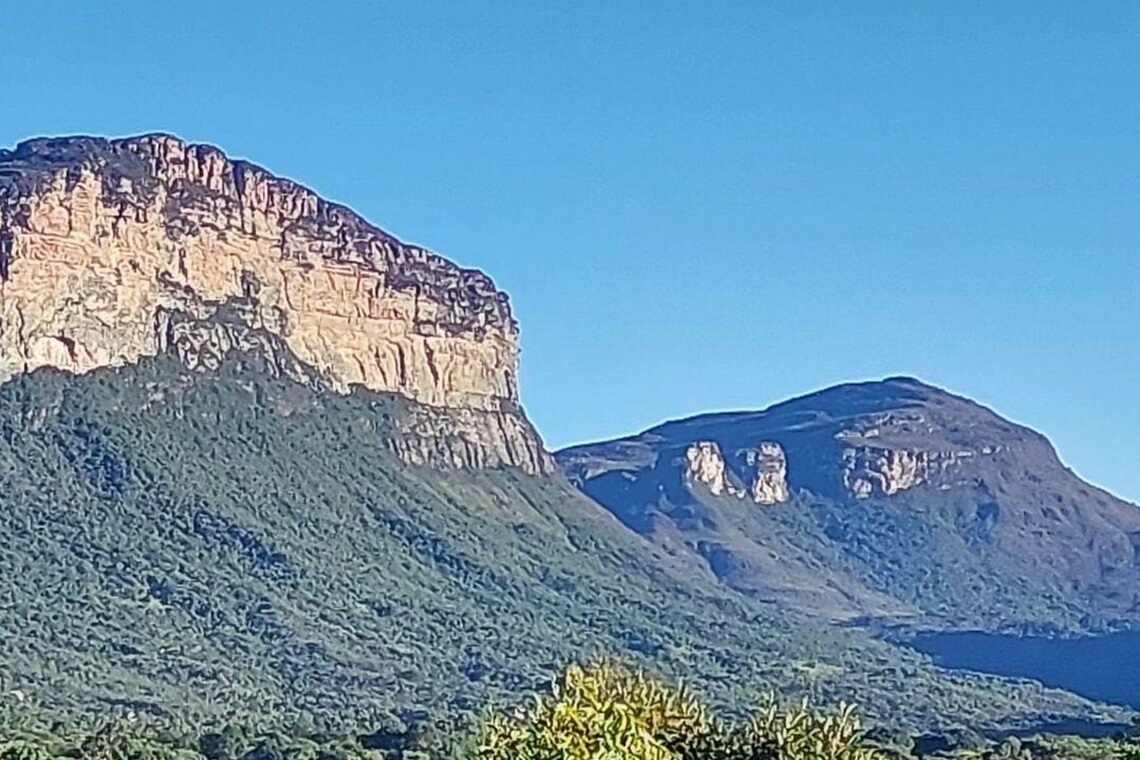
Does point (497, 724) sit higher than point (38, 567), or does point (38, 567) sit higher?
point (38, 567)

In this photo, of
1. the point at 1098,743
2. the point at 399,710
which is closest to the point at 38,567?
the point at 399,710

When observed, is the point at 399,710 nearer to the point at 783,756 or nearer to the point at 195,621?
the point at 195,621

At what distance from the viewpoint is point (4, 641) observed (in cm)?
18000

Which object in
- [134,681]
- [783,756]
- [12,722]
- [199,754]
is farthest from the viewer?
[134,681]

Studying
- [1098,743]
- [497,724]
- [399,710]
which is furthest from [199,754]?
[497,724]

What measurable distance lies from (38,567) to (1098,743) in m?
103

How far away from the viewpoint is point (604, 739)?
40875 mm

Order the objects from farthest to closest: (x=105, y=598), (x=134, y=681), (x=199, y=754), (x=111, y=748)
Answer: (x=105, y=598) → (x=134, y=681) → (x=199, y=754) → (x=111, y=748)

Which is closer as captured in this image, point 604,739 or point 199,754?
point 604,739

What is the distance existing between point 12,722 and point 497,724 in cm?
9076

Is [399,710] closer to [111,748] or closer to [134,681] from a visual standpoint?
[134,681]

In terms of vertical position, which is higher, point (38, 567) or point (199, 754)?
point (38, 567)

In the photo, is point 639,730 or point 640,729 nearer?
point 639,730

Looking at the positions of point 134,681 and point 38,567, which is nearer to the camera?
point 134,681
